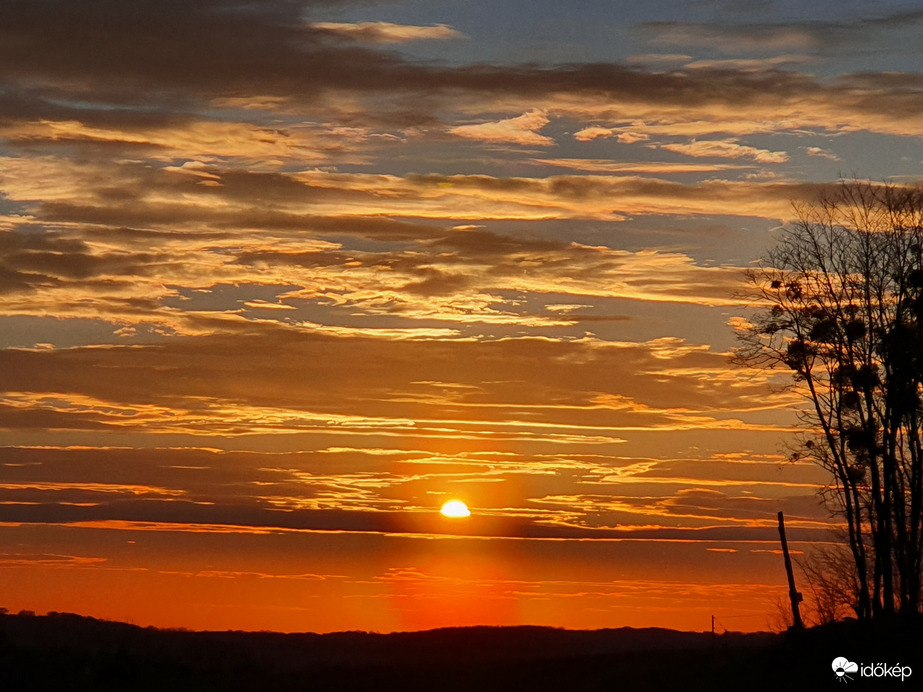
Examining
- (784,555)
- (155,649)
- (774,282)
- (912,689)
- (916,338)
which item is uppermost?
(774,282)

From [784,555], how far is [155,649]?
Answer: 2373cm

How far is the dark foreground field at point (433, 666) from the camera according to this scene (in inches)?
1469

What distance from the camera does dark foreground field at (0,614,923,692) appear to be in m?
37.3

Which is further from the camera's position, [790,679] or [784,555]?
[784,555]

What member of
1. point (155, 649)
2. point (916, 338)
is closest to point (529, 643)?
point (155, 649)

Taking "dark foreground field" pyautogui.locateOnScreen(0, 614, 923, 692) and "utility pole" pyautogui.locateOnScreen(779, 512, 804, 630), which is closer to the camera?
"dark foreground field" pyautogui.locateOnScreen(0, 614, 923, 692)

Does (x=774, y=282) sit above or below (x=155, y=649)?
above

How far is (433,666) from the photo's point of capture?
140 feet

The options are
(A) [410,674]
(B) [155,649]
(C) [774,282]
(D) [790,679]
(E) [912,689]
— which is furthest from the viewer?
(C) [774,282]

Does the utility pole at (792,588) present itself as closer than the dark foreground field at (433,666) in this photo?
No

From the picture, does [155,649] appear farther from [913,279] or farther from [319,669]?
[913,279]

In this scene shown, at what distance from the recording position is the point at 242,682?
3897 cm

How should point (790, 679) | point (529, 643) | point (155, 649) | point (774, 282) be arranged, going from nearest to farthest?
point (790, 679), point (155, 649), point (774, 282), point (529, 643)

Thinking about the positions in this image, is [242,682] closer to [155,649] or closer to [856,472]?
[155,649]
